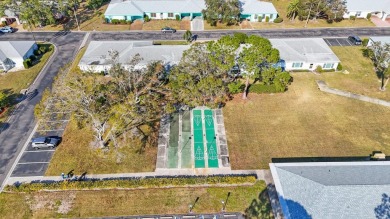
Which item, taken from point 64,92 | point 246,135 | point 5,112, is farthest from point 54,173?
point 246,135

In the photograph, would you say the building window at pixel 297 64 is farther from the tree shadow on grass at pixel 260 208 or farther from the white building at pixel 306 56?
the tree shadow on grass at pixel 260 208

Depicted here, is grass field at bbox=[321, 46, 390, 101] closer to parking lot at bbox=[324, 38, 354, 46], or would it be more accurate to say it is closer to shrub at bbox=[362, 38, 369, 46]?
shrub at bbox=[362, 38, 369, 46]

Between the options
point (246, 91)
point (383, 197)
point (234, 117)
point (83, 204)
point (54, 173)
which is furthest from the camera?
point (246, 91)

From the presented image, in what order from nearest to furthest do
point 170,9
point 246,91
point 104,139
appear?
point 104,139 → point 246,91 → point 170,9

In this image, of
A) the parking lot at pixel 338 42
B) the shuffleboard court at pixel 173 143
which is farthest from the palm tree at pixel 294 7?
the shuffleboard court at pixel 173 143

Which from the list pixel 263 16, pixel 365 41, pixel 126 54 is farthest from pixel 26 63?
pixel 365 41

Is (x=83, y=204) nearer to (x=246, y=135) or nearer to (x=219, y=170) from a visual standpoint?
(x=219, y=170)

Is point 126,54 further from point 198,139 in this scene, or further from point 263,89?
point 263,89

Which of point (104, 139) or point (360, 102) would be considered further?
point (360, 102)

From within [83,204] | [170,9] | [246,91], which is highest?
[170,9]
